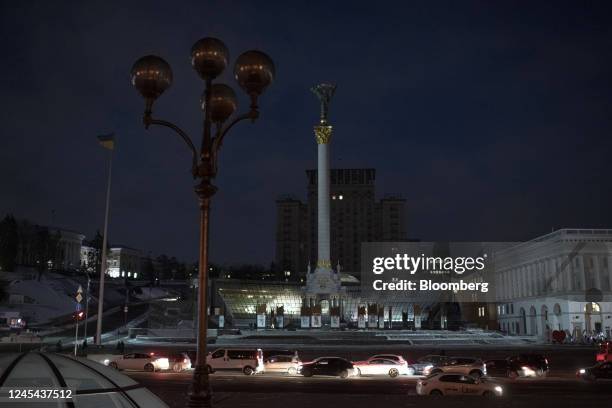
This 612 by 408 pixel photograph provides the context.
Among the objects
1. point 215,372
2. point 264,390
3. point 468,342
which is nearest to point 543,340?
point 468,342

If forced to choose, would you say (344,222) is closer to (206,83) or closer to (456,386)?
(456,386)

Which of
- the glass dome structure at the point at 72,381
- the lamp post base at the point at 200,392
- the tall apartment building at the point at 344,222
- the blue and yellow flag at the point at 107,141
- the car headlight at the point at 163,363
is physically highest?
the tall apartment building at the point at 344,222

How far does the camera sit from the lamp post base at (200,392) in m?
10.4

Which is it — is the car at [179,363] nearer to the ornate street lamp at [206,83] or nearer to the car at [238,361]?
the car at [238,361]

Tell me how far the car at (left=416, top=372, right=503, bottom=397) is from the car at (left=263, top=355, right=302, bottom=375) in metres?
12.7

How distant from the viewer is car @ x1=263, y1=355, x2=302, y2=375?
3377cm

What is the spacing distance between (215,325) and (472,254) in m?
48.5

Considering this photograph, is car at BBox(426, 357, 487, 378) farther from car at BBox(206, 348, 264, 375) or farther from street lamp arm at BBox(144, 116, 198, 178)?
street lamp arm at BBox(144, 116, 198, 178)

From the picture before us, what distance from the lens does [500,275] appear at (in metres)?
102

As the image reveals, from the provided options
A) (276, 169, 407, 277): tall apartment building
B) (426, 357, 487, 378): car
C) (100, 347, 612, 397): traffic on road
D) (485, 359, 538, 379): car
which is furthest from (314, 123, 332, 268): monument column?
(276, 169, 407, 277): tall apartment building

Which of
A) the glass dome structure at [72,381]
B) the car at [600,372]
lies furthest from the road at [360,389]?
the glass dome structure at [72,381]

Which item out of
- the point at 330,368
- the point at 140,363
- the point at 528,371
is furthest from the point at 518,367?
the point at 140,363

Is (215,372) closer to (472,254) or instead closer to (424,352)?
(424,352)

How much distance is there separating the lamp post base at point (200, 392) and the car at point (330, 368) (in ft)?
69.0
